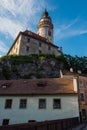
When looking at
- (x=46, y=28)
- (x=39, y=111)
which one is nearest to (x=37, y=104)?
(x=39, y=111)

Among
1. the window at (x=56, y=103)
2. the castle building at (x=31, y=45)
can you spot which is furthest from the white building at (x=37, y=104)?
the castle building at (x=31, y=45)

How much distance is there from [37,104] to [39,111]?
1.03 meters

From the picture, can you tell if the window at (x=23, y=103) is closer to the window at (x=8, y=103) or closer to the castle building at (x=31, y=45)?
the window at (x=8, y=103)

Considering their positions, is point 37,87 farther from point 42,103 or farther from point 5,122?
point 5,122

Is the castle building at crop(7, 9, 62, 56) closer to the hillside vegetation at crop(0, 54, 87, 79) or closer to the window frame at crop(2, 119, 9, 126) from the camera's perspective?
the hillside vegetation at crop(0, 54, 87, 79)

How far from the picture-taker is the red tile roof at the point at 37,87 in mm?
25928

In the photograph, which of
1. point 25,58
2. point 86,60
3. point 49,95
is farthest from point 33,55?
point 49,95

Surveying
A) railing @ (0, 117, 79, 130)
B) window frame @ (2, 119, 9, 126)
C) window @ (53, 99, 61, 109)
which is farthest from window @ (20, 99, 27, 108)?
railing @ (0, 117, 79, 130)

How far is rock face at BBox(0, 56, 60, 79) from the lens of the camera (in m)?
49.6

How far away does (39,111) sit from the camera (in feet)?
80.1

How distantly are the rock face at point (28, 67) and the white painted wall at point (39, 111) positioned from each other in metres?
24.1

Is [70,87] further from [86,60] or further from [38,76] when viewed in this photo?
[86,60]

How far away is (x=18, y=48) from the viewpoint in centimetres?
5728

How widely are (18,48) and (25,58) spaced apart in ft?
20.5
